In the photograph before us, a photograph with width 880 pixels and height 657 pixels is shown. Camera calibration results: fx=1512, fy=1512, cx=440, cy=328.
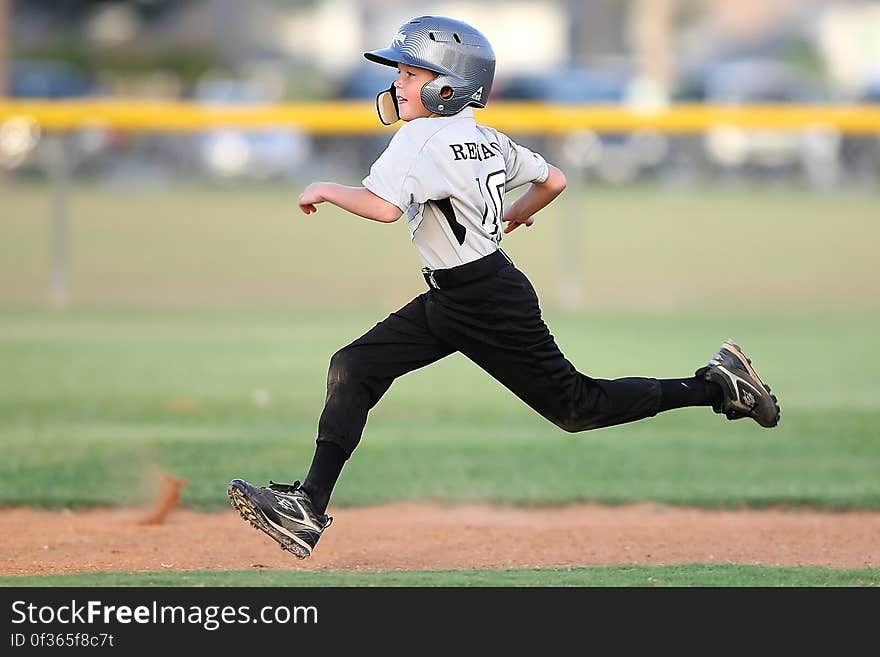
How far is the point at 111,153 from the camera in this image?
3303 cm

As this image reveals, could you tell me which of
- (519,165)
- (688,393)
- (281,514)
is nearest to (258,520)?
(281,514)

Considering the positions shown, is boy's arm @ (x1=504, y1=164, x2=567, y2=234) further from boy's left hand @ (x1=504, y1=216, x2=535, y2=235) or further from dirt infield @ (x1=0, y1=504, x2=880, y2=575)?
dirt infield @ (x1=0, y1=504, x2=880, y2=575)

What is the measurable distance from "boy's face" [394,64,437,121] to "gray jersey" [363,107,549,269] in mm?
104

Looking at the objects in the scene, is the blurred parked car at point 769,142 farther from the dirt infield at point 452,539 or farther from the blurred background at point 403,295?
the dirt infield at point 452,539

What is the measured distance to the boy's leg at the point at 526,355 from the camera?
19.8ft

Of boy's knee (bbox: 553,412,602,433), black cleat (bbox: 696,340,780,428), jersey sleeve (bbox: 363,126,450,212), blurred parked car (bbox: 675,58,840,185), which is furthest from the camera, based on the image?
blurred parked car (bbox: 675,58,840,185)

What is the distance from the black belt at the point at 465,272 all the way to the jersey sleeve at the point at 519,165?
0.40 m

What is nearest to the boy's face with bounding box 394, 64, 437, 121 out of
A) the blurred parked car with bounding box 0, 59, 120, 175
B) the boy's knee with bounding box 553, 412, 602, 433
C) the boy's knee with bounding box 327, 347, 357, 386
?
the boy's knee with bounding box 327, 347, 357, 386

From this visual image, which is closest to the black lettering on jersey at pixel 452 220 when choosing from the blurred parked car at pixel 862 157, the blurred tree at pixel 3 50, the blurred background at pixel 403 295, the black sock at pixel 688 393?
the black sock at pixel 688 393

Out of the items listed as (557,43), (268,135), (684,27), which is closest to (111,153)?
(268,135)

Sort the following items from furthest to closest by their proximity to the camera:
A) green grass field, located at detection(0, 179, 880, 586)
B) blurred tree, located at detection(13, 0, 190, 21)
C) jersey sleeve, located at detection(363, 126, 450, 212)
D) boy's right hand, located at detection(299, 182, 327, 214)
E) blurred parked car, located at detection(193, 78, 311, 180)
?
blurred tree, located at detection(13, 0, 190, 21) < blurred parked car, located at detection(193, 78, 311, 180) < green grass field, located at detection(0, 179, 880, 586) < jersey sleeve, located at detection(363, 126, 450, 212) < boy's right hand, located at detection(299, 182, 327, 214)

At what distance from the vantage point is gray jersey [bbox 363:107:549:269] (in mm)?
5789

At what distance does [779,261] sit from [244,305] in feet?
27.7

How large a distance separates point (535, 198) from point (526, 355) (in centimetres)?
81
